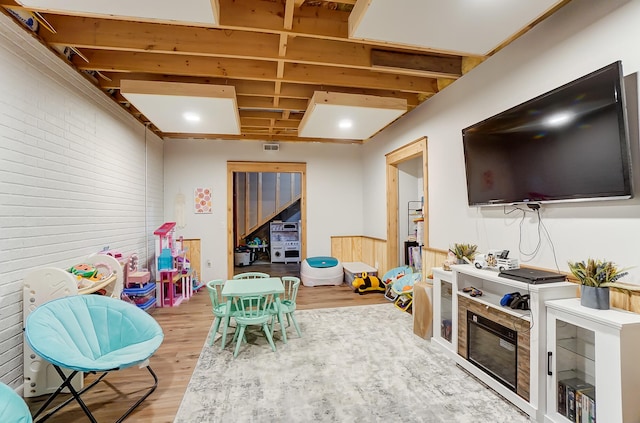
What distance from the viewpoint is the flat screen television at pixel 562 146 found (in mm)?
1752

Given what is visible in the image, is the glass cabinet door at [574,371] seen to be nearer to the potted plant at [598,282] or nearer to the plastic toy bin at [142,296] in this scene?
the potted plant at [598,282]

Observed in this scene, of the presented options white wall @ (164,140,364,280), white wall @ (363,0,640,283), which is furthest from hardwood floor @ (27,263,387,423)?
white wall @ (363,0,640,283)

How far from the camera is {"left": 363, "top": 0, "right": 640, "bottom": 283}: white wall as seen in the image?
1814 millimetres

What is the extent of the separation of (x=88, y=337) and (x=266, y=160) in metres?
4.43

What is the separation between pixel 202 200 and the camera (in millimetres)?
5910

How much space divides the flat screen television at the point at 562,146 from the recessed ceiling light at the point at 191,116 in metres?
3.33

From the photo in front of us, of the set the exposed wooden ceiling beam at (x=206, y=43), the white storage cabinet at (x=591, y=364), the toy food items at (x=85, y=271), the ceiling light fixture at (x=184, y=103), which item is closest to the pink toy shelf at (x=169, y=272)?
the toy food items at (x=85, y=271)

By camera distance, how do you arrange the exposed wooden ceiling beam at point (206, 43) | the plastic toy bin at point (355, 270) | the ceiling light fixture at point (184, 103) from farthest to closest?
the plastic toy bin at point (355, 270) < the ceiling light fixture at point (184, 103) < the exposed wooden ceiling beam at point (206, 43)

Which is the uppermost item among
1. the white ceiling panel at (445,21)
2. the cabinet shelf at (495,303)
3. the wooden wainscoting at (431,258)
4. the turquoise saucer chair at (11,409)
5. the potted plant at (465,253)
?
the white ceiling panel at (445,21)

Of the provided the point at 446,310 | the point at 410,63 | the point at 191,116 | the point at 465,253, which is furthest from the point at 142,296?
the point at 410,63

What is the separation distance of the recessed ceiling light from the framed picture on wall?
2.04m

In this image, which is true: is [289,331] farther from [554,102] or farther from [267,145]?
[267,145]

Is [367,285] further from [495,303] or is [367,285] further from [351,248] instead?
[495,303]

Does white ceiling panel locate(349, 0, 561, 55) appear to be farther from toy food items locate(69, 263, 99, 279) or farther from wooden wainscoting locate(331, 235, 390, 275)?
wooden wainscoting locate(331, 235, 390, 275)
